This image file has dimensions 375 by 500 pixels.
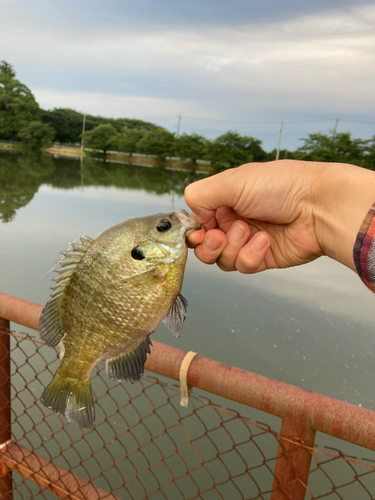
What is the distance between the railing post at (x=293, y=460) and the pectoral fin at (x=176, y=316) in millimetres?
565

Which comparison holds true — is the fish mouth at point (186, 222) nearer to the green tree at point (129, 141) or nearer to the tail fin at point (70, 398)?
the tail fin at point (70, 398)

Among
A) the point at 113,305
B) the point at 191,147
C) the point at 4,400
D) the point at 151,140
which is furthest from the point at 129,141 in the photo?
the point at 113,305

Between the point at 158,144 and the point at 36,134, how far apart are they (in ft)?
58.7

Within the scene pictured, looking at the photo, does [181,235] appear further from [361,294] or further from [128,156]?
[128,156]

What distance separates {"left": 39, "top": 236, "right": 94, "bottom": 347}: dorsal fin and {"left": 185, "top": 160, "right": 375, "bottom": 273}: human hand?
1.11 feet

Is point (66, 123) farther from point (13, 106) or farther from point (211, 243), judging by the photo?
point (211, 243)

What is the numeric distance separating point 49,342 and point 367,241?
937mm

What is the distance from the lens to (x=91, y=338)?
96 cm

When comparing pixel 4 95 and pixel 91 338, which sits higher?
pixel 4 95

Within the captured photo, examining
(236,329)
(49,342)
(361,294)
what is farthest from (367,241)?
(361,294)

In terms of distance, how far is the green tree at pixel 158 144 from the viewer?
53.0 m

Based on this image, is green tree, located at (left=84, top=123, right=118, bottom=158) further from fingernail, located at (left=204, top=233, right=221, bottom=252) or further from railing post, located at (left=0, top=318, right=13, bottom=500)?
fingernail, located at (left=204, top=233, right=221, bottom=252)

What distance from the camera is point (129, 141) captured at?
54.1 meters

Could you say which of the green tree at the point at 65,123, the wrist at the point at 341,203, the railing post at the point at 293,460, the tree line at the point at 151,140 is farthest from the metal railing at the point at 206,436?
the green tree at the point at 65,123
